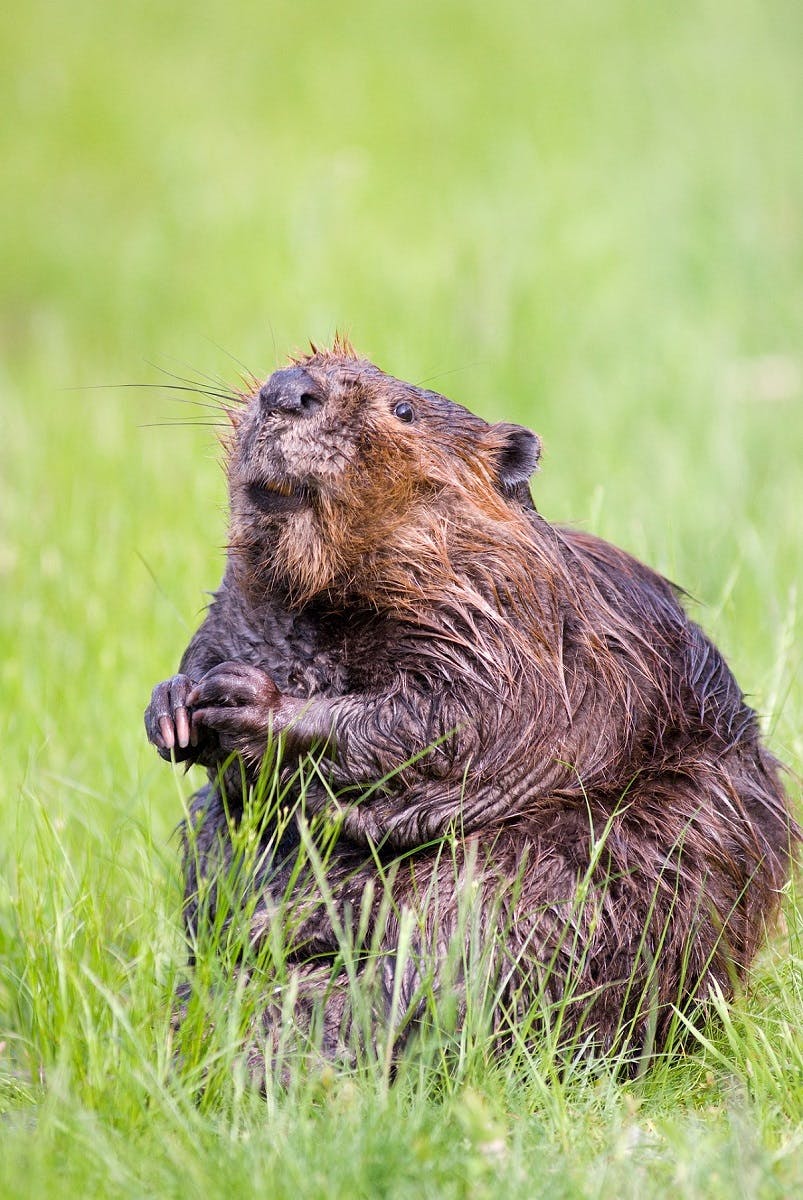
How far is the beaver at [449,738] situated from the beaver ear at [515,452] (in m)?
0.06

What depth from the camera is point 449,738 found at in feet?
8.82

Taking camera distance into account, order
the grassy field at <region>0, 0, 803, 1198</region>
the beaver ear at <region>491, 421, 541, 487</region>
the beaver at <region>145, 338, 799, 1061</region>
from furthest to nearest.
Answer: the beaver ear at <region>491, 421, 541, 487</region>, the beaver at <region>145, 338, 799, 1061</region>, the grassy field at <region>0, 0, 803, 1198</region>

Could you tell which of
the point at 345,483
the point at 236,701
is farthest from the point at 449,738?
the point at 345,483

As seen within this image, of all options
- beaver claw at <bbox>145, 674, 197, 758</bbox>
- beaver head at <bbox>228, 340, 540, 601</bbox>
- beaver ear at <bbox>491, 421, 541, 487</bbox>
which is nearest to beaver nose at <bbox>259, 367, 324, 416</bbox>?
beaver head at <bbox>228, 340, 540, 601</bbox>

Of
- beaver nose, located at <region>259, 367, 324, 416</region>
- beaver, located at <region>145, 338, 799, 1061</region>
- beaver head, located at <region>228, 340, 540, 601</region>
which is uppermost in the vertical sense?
beaver nose, located at <region>259, 367, 324, 416</region>

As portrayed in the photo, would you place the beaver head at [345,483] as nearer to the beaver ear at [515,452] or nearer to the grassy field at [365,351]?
the beaver ear at [515,452]

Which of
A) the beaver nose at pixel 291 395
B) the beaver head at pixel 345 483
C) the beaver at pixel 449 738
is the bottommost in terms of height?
the beaver at pixel 449 738

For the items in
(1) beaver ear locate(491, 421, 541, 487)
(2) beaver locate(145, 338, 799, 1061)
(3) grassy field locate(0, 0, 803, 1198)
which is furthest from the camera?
(1) beaver ear locate(491, 421, 541, 487)

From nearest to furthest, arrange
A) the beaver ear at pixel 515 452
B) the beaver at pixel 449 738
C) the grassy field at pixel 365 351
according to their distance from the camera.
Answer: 1. the grassy field at pixel 365 351
2. the beaver at pixel 449 738
3. the beaver ear at pixel 515 452

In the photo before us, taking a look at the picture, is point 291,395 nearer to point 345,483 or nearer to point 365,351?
point 345,483

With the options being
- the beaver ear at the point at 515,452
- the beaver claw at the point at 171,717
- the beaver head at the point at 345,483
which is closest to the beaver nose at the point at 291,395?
the beaver head at the point at 345,483

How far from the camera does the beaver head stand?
9.11 ft

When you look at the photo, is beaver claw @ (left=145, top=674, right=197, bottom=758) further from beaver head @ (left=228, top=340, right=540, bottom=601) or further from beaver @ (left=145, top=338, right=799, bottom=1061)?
beaver head @ (left=228, top=340, right=540, bottom=601)

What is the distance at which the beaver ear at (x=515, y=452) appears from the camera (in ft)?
9.98
